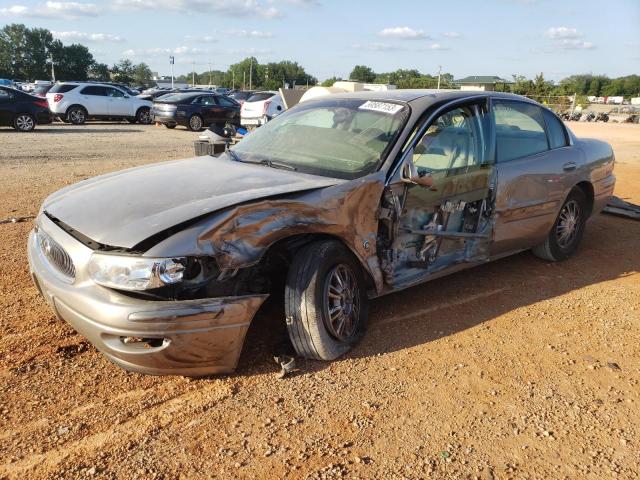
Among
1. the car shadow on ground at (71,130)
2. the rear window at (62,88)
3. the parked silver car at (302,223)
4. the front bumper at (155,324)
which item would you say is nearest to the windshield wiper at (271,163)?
the parked silver car at (302,223)

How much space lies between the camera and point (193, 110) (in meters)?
20.2

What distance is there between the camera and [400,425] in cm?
283

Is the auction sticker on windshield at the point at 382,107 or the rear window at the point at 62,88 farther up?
the auction sticker on windshield at the point at 382,107

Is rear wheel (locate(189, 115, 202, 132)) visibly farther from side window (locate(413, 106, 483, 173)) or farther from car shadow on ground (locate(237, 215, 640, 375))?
side window (locate(413, 106, 483, 173))

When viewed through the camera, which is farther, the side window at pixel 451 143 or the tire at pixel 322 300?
the side window at pixel 451 143

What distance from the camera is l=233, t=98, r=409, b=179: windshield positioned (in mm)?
3732

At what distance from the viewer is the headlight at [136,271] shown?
2.70m

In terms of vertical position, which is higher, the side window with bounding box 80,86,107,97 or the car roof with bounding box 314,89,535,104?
the car roof with bounding box 314,89,535,104

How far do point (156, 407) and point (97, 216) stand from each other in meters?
1.08

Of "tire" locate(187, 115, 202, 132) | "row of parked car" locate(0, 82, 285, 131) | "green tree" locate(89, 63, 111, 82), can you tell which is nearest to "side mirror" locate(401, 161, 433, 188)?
"row of parked car" locate(0, 82, 285, 131)

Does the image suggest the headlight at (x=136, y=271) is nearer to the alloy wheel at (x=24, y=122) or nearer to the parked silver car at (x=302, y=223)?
the parked silver car at (x=302, y=223)

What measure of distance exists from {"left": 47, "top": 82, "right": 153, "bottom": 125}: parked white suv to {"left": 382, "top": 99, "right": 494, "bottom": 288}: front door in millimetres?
18907

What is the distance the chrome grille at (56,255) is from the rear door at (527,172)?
3.19 meters

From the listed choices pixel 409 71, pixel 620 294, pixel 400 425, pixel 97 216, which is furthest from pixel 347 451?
pixel 409 71
